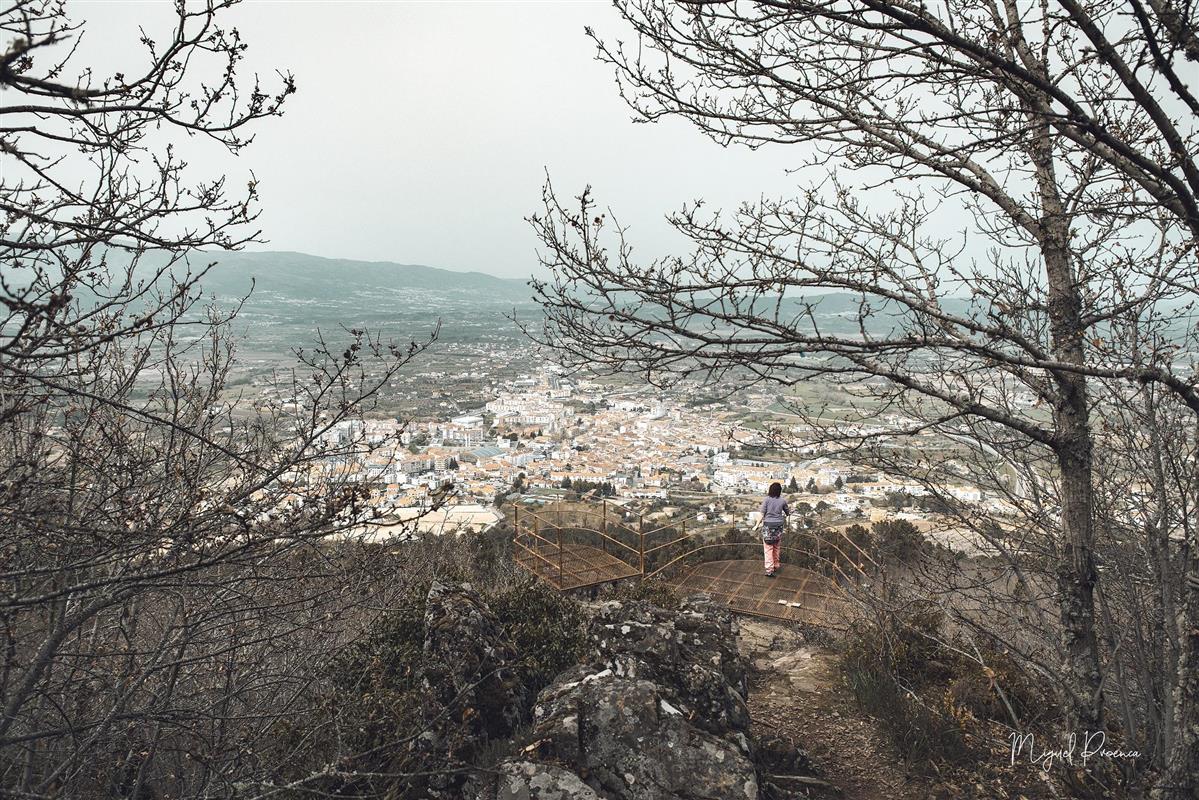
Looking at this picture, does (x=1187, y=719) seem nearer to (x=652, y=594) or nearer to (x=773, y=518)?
(x=652, y=594)

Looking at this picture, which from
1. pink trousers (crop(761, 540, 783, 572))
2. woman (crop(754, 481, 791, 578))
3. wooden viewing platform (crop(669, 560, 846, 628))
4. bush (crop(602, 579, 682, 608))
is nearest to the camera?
bush (crop(602, 579, 682, 608))

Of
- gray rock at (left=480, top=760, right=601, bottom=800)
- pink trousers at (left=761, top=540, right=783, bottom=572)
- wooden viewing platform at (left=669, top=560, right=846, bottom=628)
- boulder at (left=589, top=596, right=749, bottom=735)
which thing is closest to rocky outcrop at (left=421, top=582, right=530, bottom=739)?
boulder at (left=589, top=596, right=749, bottom=735)

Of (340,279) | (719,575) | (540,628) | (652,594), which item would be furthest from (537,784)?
(340,279)

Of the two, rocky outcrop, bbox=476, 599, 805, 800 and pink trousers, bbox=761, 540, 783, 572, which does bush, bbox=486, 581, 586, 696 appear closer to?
rocky outcrop, bbox=476, 599, 805, 800

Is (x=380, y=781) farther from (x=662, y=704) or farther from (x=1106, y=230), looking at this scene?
(x=1106, y=230)

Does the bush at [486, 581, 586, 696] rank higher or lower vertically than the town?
higher

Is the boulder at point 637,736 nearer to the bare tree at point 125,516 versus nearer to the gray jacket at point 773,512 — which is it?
the bare tree at point 125,516

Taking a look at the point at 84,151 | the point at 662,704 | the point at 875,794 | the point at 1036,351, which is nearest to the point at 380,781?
the point at 662,704
